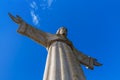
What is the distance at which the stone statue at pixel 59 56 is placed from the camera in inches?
262

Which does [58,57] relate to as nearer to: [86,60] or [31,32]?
[31,32]

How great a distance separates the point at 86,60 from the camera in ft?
33.5

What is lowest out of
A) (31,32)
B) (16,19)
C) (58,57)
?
(58,57)

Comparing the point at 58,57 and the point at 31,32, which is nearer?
the point at 58,57

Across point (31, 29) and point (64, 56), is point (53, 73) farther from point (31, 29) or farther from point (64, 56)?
point (31, 29)

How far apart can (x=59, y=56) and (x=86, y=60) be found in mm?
2630

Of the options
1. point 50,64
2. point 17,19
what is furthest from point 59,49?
point 17,19

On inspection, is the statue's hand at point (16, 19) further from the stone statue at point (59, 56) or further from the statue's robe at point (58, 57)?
the statue's robe at point (58, 57)

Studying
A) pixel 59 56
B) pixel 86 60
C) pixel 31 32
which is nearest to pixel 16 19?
pixel 31 32

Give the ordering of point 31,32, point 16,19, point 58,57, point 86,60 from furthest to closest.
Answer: point 86,60 < point 31,32 < point 16,19 < point 58,57

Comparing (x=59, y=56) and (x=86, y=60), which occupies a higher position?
(x=86, y=60)

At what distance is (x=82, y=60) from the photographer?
998 centimetres

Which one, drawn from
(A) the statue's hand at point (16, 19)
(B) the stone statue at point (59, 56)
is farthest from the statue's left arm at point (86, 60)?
(A) the statue's hand at point (16, 19)

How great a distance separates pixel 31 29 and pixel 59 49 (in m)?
1.46
